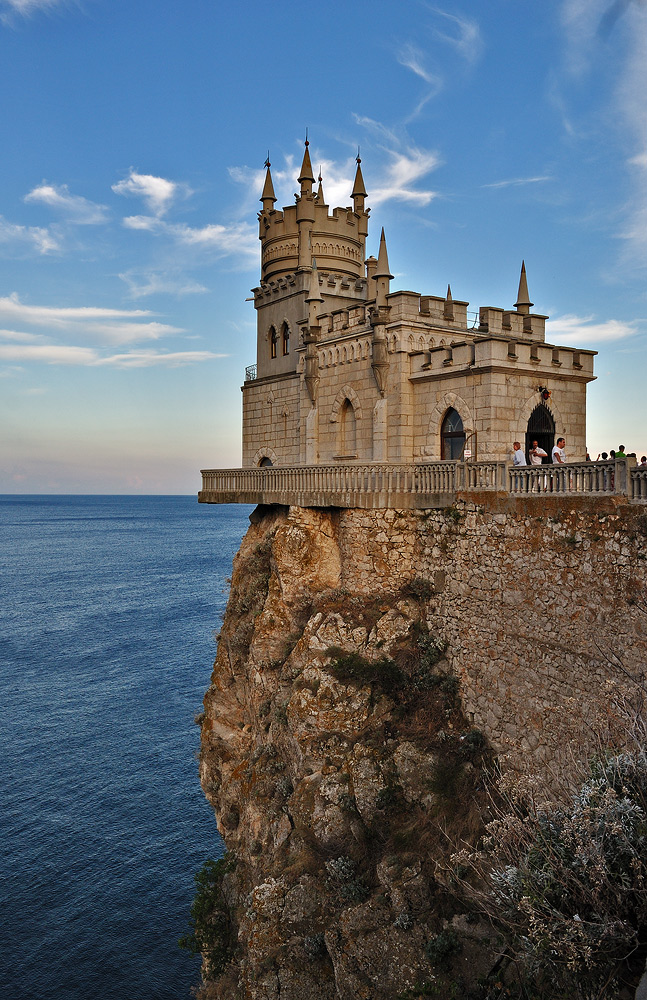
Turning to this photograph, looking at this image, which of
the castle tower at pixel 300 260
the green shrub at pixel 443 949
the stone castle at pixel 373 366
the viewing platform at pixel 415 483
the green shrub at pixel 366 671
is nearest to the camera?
the green shrub at pixel 443 949

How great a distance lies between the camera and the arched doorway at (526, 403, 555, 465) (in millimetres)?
20562

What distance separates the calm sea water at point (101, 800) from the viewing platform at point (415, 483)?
15429mm

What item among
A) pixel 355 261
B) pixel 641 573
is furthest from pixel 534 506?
pixel 355 261

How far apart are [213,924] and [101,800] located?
45.8 ft

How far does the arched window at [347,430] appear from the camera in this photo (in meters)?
24.4

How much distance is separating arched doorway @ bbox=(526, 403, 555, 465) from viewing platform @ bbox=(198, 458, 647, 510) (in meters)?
3.93

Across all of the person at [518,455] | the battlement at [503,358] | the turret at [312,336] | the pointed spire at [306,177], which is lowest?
the person at [518,455]

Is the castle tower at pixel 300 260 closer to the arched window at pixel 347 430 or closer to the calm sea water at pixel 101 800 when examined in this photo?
the arched window at pixel 347 430

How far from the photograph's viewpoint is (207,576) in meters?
88.9

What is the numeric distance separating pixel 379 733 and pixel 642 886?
9.72 metres

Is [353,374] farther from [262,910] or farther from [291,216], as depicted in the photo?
[262,910]

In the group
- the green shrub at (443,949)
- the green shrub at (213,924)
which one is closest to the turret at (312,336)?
the green shrub at (213,924)

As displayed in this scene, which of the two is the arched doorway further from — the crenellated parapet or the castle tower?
the crenellated parapet

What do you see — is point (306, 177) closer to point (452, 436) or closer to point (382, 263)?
point (382, 263)
